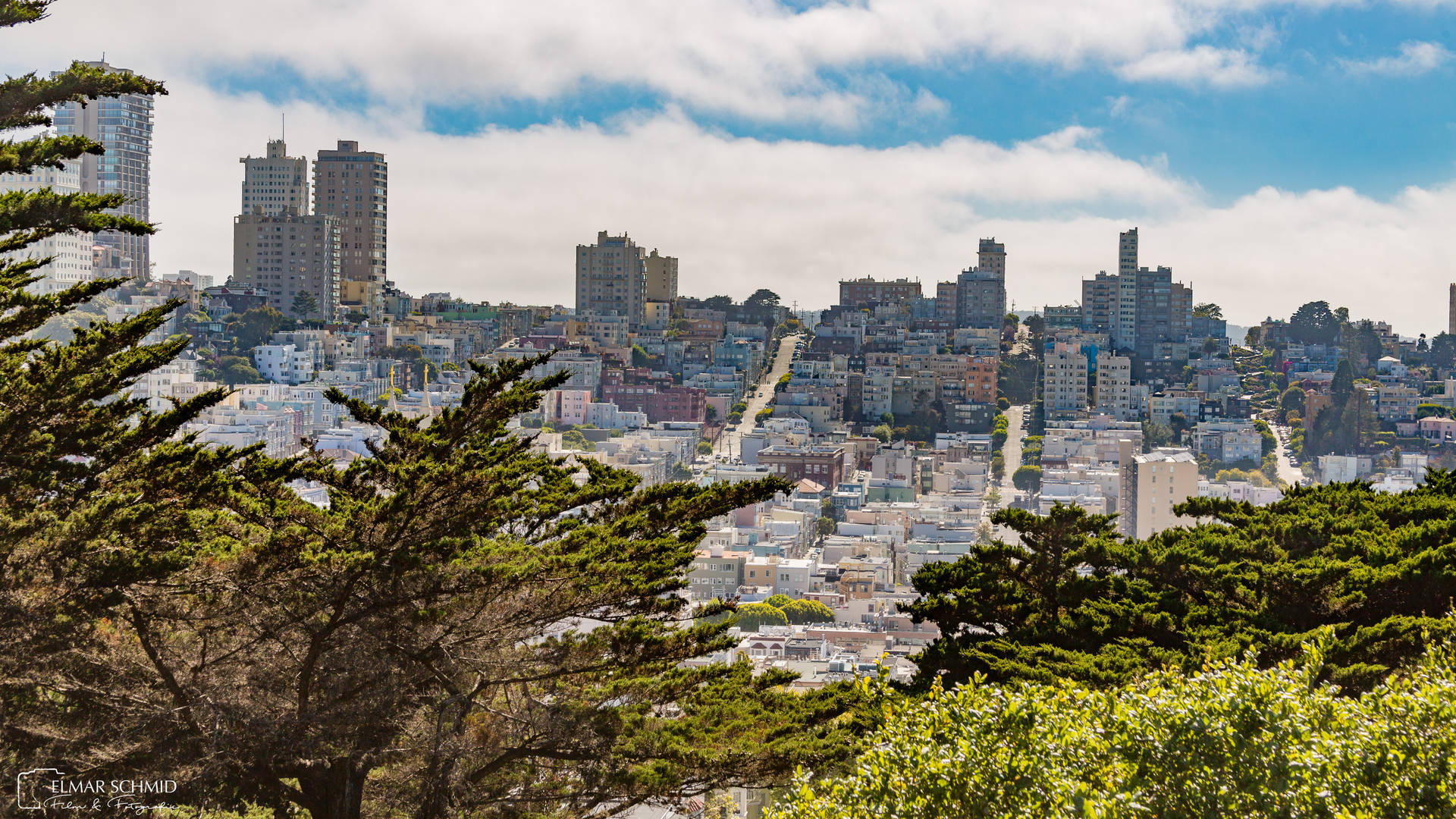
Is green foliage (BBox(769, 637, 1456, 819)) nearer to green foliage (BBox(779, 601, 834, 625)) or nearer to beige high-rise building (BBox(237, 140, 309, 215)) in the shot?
green foliage (BBox(779, 601, 834, 625))

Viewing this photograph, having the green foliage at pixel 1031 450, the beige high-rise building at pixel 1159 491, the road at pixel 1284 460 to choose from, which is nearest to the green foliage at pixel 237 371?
the green foliage at pixel 1031 450

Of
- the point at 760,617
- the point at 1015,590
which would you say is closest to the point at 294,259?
the point at 760,617

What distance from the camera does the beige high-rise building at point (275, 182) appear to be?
98.4m

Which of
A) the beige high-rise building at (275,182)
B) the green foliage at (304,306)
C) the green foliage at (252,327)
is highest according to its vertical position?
the beige high-rise building at (275,182)

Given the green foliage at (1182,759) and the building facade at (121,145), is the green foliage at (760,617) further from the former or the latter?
the building facade at (121,145)

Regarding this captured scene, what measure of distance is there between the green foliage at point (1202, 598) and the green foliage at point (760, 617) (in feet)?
86.8

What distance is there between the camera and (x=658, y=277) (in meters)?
103

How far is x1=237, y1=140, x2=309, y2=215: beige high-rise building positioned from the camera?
98.4m

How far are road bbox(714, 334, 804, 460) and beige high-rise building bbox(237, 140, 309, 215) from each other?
35996 millimetres

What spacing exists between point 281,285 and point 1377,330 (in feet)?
237

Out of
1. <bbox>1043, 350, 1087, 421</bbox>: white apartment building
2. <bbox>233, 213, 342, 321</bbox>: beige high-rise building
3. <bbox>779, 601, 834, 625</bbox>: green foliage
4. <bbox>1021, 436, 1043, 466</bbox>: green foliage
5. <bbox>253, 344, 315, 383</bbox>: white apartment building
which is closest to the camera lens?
<bbox>779, 601, 834, 625</bbox>: green foliage

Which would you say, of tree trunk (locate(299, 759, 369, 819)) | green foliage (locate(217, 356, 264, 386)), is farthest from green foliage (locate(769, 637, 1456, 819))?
green foliage (locate(217, 356, 264, 386))

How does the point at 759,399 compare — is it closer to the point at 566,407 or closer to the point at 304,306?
the point at 566,407

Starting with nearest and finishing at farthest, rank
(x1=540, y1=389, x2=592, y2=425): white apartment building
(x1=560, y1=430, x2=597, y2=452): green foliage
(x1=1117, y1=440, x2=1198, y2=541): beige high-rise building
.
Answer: (x1=1117, y1=440, x2=1198, y2=541): beige high-rise building
(x1=560, y1=430, x2=597, y2=452): green foliage
(x1=540, y1=389, x2=592, y2=425): white apartment building
